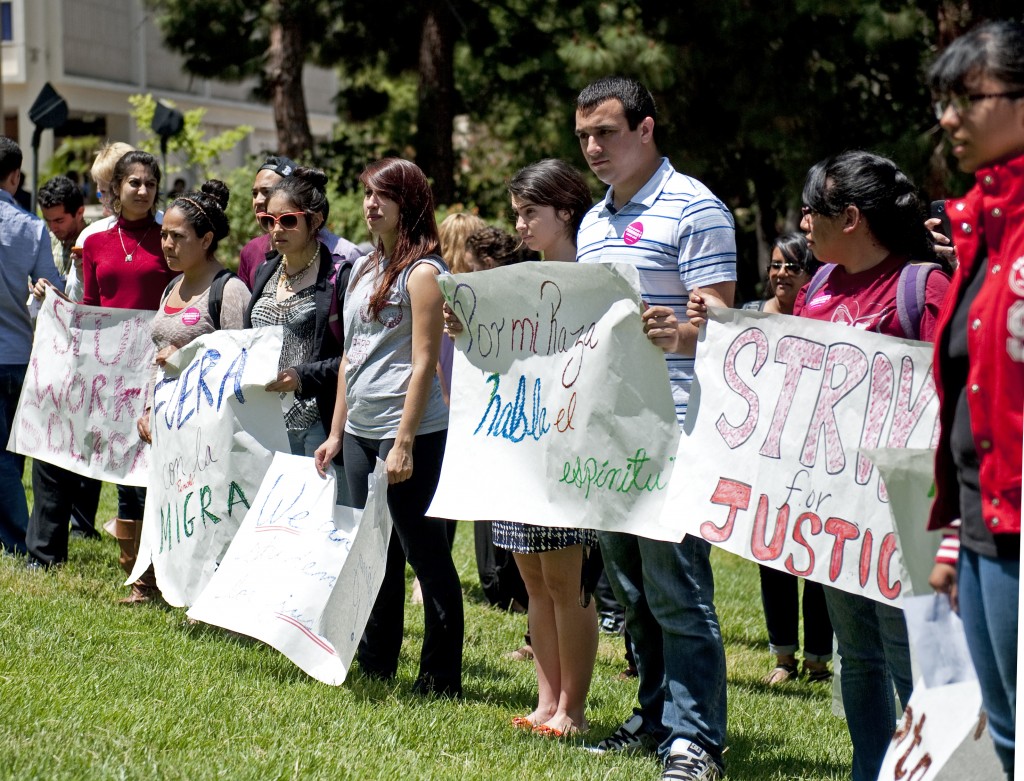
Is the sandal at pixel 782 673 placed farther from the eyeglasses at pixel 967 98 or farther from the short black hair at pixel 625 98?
the eyeglasses at pixel 967 98

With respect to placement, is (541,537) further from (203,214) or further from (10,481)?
(10,481)

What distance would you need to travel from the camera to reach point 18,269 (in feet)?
22.3

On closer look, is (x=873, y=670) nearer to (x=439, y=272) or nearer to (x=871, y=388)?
(x=871, y=388)

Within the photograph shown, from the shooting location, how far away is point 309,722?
436 cm

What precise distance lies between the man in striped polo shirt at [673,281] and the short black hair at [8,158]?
13.2ft

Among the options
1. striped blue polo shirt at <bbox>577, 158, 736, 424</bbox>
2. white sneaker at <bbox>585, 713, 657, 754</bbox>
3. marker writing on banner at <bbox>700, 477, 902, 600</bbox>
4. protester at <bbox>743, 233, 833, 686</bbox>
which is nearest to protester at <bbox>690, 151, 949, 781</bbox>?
marker writing on banner at <bbox>700, 477, 902, 600</bbox>

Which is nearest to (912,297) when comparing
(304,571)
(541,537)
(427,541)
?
(541,537)

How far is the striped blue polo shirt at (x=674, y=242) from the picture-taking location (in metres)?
3.94

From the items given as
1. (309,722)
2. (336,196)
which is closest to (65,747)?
(309,722)

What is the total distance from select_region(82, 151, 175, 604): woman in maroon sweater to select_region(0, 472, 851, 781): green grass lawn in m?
0.37

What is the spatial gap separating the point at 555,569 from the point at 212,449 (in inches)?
63.9

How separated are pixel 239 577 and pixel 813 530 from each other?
2264 mm

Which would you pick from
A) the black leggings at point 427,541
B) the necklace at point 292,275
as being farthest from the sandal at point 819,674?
the necklace at point 292,275

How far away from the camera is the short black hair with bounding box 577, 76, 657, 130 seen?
4.08m
